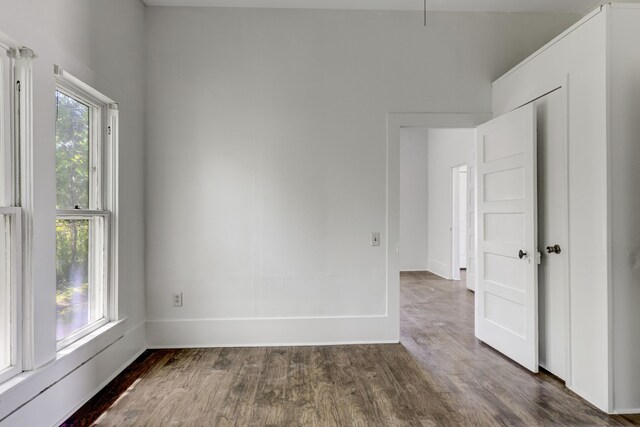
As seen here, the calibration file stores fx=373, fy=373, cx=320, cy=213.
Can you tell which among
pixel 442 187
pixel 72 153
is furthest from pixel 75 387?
pixel 442 187

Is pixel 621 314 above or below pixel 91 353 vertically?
above

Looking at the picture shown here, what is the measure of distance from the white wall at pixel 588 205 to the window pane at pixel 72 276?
3280 mm

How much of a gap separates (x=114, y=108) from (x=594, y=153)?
3334mm

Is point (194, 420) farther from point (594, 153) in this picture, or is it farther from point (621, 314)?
point (594, 153)

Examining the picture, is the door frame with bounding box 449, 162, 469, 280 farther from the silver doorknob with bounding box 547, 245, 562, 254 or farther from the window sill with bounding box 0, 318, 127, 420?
the window sill with bounding box 0, 318, 127, 420

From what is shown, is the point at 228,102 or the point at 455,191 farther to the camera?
the point at 455,191

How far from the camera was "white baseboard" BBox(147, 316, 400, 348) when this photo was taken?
3.35 m

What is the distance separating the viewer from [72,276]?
241 centimetres

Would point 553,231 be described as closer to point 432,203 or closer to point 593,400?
point 593,400

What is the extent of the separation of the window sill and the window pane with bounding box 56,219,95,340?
130 mm

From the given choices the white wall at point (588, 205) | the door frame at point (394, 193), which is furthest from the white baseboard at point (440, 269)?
the white wall at point (588, 205)

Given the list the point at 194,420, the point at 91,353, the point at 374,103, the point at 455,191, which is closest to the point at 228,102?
the point at 374,103

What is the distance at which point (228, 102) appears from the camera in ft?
11.2

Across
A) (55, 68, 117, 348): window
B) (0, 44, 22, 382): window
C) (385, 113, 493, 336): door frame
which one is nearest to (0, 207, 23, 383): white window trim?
(0, 44, 22, 382): window
